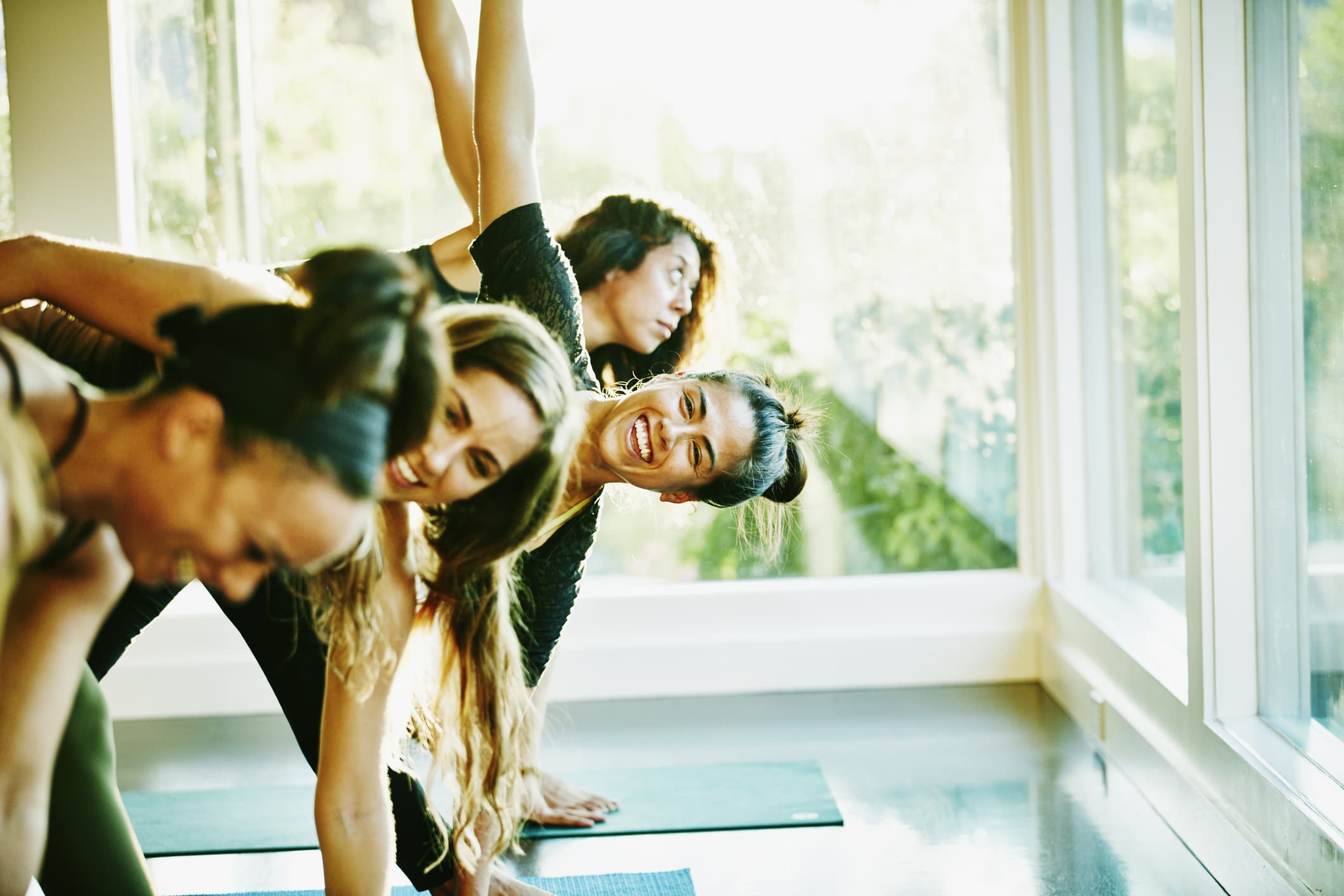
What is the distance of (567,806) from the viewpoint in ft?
9.23

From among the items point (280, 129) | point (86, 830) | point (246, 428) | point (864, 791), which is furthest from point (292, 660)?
point (280, 129)

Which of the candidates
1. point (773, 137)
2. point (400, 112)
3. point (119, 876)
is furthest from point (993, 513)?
point (119, 876)

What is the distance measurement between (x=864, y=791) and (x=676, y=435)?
113 cm

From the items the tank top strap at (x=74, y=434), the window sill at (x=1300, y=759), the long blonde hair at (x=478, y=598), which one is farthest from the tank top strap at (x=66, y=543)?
the window sill at (x=1300, y=759)

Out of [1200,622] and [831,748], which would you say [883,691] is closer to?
[831,748]

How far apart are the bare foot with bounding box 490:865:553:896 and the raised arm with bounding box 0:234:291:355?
1.17m

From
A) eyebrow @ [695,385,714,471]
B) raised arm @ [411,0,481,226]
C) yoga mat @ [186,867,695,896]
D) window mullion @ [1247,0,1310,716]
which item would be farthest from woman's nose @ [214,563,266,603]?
window mullion @ [1247,0,1310,716]

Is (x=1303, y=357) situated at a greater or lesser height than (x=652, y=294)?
lesser

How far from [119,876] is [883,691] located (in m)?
2.52

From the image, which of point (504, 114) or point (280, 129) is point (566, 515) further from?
point (280, 129)

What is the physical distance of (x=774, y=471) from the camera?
2.47 metres

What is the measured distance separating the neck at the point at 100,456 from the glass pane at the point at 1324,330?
189cm

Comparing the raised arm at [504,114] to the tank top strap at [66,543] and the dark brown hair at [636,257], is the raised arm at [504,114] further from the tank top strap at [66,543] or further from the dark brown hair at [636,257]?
the tank top strap at [66,543]

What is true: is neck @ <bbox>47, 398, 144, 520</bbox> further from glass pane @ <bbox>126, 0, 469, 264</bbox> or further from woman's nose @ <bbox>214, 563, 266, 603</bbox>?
glass pane @ <bbox>126, 0, 469, 264</bbox>
